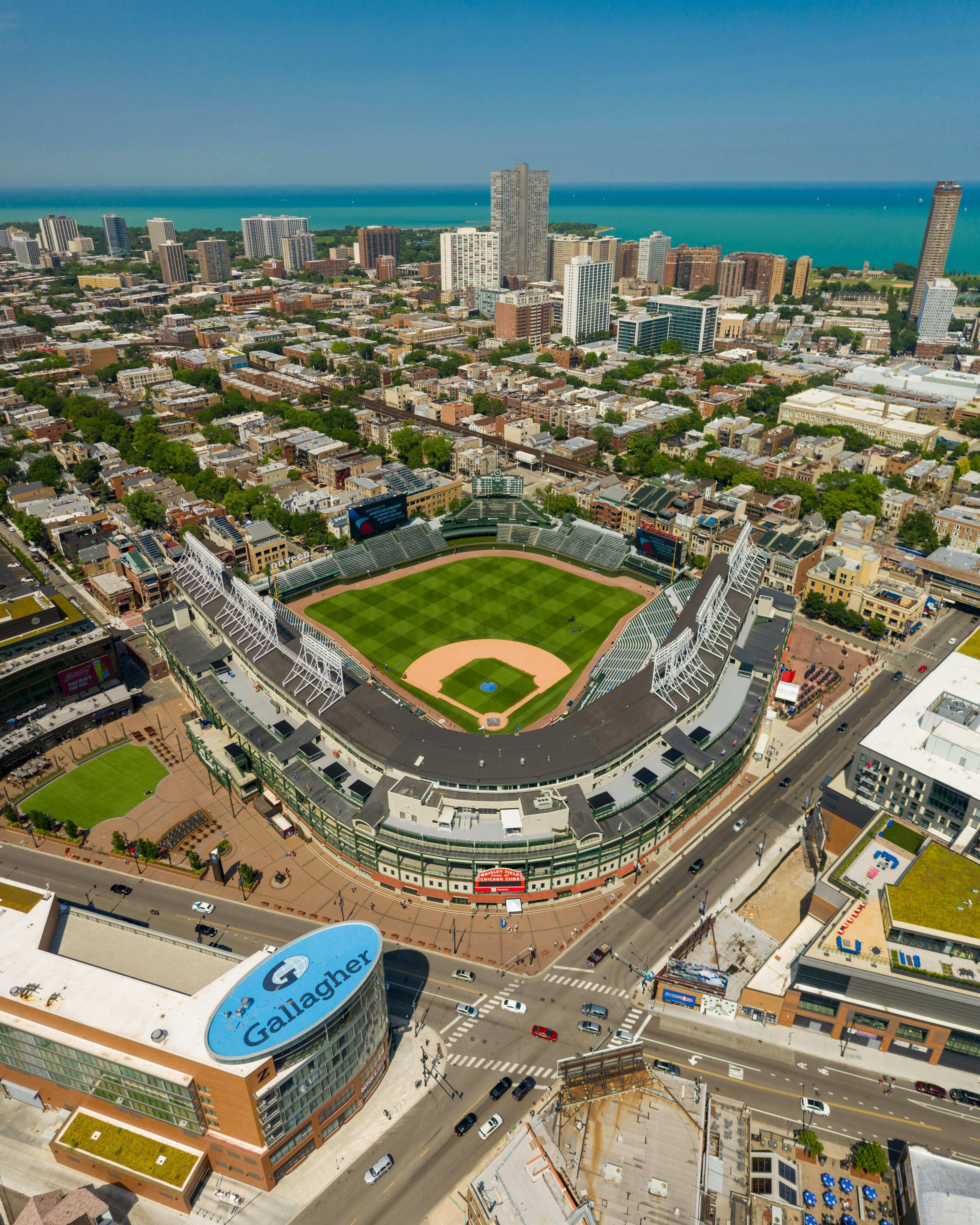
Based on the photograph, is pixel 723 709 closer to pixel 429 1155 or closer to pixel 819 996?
pixel 819 996

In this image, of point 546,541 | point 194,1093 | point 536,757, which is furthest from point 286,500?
point 194,1093

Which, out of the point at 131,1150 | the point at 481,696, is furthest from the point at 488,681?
the point at 131,1150

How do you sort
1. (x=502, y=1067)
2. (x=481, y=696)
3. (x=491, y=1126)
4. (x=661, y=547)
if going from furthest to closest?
(x=661, y=547) < (x=481, y=696) < (x=502, y=1067) < (x=491, y=1126)

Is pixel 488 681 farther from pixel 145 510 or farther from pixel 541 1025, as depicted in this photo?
pixel 145 510

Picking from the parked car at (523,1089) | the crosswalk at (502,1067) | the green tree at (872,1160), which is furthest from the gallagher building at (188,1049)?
the green tree at (872,1160)

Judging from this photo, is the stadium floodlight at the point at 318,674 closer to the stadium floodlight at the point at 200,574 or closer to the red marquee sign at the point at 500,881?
the stadium floodlight at the point at 200,574
